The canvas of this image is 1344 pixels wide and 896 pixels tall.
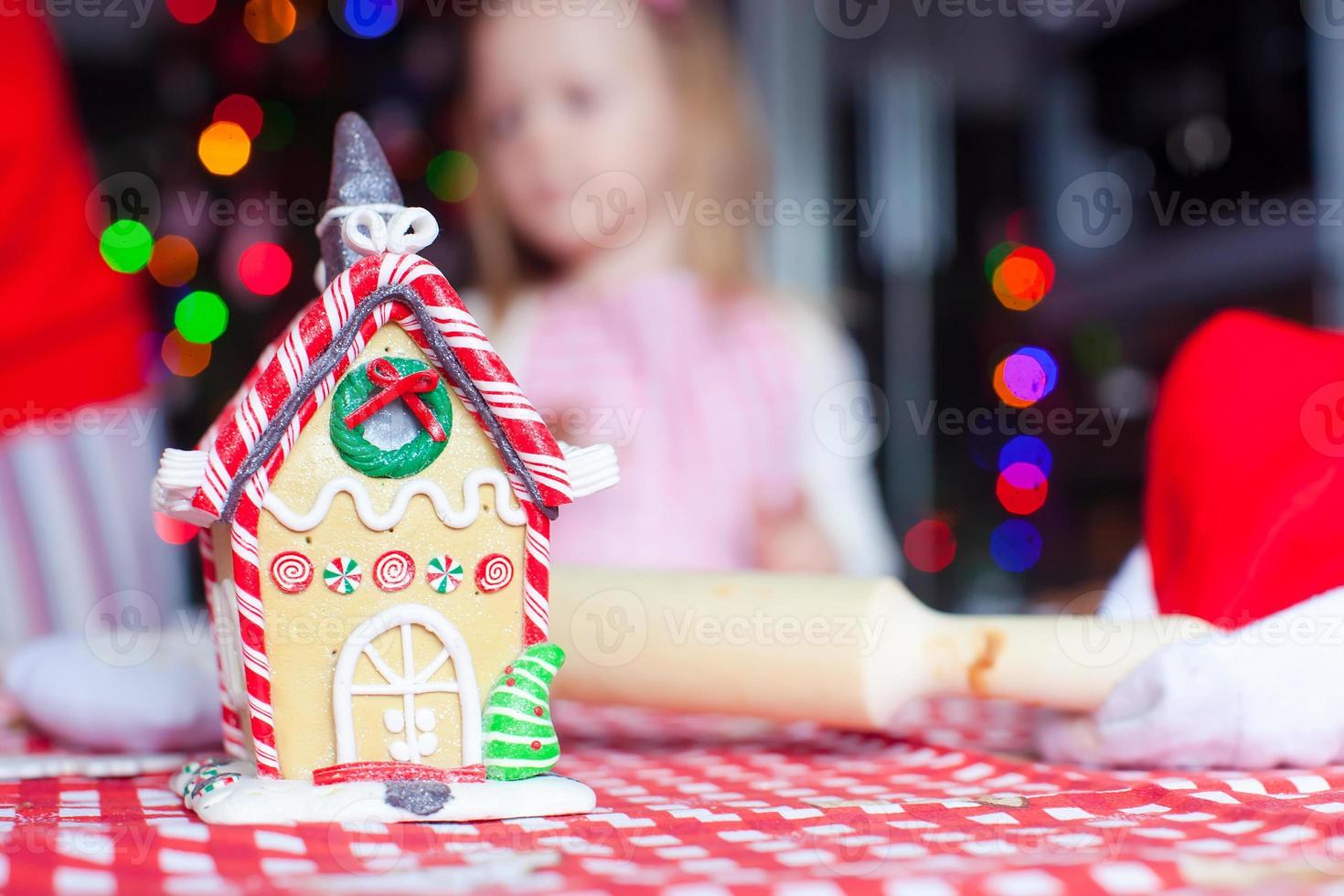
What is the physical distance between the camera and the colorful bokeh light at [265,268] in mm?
1983

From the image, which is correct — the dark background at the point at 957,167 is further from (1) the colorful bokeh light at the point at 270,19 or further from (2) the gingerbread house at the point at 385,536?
(2) the gingerbread house at the point at 385,536

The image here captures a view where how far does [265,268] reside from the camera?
2004 millimetres

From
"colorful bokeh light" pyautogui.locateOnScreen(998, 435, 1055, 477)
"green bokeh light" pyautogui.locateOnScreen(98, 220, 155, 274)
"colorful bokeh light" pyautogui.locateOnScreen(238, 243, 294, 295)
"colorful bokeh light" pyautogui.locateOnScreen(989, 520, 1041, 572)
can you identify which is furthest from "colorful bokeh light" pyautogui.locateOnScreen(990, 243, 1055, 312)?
"green bokeh light" pyautogui.locateOnScreen(98, 220, 155, 274)

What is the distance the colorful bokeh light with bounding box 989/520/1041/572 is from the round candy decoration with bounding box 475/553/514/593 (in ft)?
7.16

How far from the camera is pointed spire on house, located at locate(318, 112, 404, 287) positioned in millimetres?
628

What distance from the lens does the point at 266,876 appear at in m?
0.45

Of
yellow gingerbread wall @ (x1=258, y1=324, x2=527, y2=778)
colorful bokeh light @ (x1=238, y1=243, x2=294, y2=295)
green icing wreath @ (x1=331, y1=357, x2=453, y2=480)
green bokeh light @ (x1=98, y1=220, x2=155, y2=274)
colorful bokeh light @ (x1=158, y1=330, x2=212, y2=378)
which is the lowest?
yellow gingerbread wall @ (x1=258, y1=324, x2=527, y2=778)

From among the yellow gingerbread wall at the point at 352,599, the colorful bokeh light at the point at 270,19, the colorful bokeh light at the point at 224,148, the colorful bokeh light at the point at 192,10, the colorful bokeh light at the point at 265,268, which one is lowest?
the yellow gingerbread wall at the point at 352,599

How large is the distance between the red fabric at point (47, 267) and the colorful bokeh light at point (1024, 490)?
1.84 m

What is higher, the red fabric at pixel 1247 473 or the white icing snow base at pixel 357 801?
the red fabric at pixel 1247 473

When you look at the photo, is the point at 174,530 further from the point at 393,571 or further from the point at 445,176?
the point at 445,176

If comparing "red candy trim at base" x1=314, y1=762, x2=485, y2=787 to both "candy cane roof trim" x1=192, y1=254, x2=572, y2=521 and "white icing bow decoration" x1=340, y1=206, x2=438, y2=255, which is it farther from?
"white icing bow decoration" x1=340, y1=206, x2=438, y2=255

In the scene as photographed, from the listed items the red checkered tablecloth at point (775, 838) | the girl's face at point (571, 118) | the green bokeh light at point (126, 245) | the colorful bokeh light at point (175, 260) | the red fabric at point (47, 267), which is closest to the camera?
the red checkered tablecloth at point (775, 838)

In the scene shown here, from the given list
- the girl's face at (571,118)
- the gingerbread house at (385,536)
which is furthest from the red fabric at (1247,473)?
the girl's face at (571,118)
